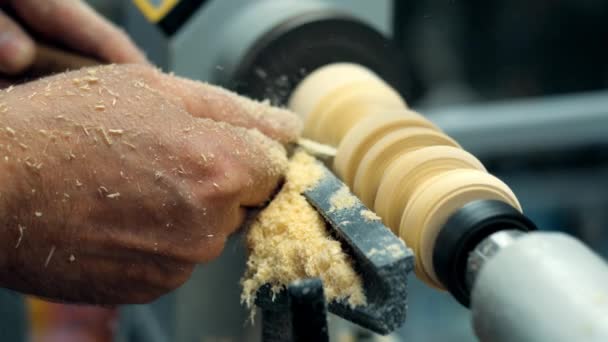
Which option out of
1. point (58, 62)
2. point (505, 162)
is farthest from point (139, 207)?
point (505, 162)

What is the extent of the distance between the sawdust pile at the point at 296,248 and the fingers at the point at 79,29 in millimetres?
276

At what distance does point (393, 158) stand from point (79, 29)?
0.39 m

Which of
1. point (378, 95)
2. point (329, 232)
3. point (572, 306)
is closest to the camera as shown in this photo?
point (572, 306)

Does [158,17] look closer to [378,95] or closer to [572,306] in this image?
[378,95]

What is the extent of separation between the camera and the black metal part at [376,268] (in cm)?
38

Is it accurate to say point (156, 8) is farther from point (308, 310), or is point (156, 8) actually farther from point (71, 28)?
point (308, 310)

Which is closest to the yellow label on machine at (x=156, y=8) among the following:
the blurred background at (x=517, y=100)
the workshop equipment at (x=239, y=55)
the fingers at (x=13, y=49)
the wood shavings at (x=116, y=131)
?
the workshop equipment at (x=239, y=55)

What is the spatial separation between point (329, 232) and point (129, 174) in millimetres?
128

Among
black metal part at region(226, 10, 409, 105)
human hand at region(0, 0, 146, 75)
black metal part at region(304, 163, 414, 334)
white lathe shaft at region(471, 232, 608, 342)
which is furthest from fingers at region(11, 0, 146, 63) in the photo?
white lathe shaft at region(471, 232, 608, 342)

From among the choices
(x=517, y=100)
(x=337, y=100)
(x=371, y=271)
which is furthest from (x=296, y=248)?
(x=517, y=100)

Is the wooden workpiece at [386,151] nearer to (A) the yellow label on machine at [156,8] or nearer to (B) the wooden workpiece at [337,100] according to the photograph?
(B) the wooden workpiece at [337,100]

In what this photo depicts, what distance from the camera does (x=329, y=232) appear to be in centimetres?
45

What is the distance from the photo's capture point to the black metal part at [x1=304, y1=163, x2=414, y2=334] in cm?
A: 38

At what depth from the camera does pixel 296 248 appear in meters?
0.45
